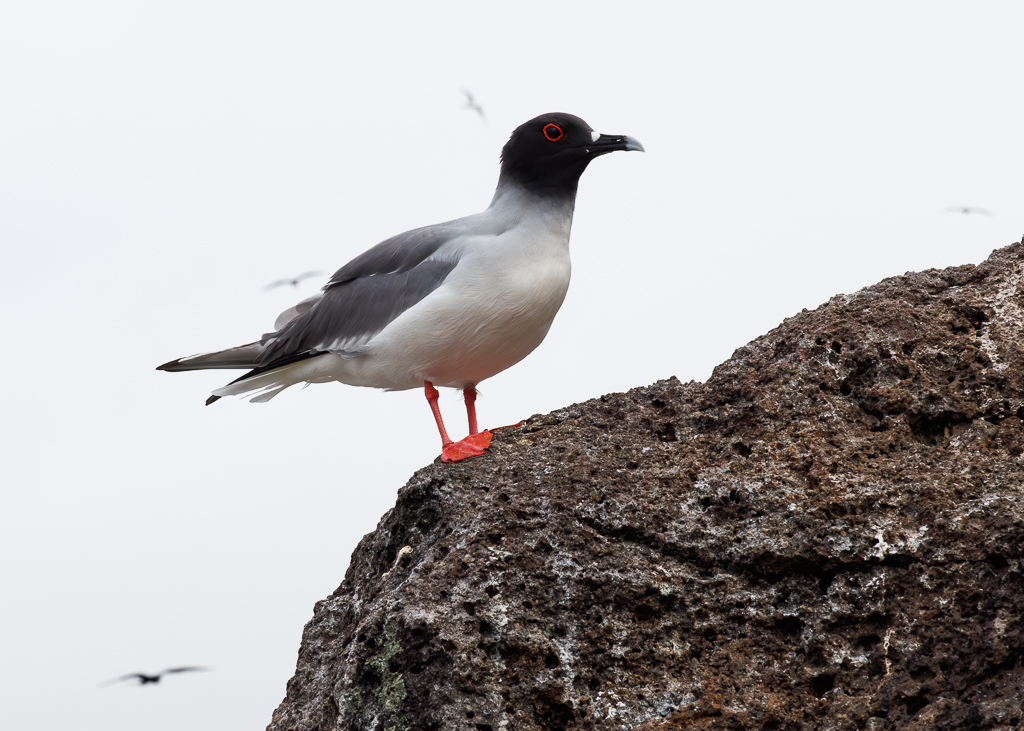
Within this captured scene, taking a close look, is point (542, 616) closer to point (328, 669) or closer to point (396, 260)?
point (328, 669)

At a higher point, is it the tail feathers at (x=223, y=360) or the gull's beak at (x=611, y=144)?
the gull's beak at (x=611, y=144)

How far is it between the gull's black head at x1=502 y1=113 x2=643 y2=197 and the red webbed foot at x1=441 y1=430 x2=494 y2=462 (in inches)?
89.1

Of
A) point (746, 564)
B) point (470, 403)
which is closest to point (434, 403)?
point (470, 403)

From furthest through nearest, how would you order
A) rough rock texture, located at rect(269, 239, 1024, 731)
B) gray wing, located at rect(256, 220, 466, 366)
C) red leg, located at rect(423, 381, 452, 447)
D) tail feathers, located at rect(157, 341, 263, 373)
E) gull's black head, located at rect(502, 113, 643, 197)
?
tail feathers, located at rect(157, 341, 263, 373) → gull's black head, located at rect(502, 113, 643, 197) → gray wing, located at rect(256, 220, 466, 366) → red leg, located at rect(423, 381, 452, 447) → rough rock texture, located at rect(269, 239, 1024, 731)

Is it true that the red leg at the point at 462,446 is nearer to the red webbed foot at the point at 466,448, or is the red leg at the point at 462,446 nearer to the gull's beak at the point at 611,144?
Answer: the red webbed foot at the point at 466,448

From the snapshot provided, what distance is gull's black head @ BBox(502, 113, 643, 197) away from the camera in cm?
788

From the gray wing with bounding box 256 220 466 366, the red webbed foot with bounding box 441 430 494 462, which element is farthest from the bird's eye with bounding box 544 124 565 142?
the red webbed foot with bounding box 441 430 494 462

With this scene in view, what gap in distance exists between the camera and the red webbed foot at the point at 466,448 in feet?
20.8

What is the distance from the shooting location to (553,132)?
792 cm

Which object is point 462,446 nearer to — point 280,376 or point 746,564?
point 746,564

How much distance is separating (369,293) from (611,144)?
7.31 feet

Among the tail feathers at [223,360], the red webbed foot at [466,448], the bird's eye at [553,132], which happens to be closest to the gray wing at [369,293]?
the tail feathers at [223,360]

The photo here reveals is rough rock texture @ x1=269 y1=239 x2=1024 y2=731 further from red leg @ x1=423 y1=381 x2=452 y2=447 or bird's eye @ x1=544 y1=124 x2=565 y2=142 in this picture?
bird's eye @ x1=544 y1=124 x2=565 y2=142

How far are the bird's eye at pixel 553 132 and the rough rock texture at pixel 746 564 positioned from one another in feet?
9.12
